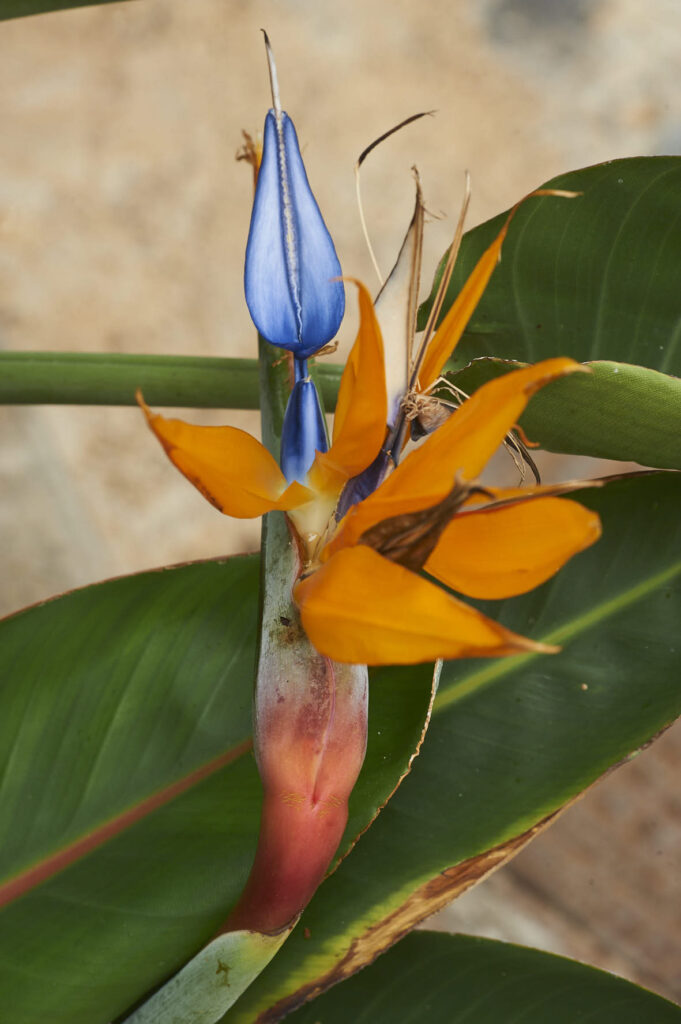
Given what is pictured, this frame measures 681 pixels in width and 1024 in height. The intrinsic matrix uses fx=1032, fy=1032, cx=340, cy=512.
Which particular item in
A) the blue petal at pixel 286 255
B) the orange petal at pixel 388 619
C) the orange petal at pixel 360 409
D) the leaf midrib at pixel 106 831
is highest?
the blue petal at pixel 286 255

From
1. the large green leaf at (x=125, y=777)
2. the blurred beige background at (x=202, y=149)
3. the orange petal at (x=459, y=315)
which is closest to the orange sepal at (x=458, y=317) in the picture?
the orange petal at (x=459, y=315)

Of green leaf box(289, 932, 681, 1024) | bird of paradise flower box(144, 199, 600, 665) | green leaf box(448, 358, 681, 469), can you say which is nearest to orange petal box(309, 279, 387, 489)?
bird of paradise flower box(144, 199, 600, 665)

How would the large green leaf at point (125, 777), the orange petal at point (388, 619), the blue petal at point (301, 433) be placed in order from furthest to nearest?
the large green leaf at point (125, 777) < the blue petal at point (301, 433) < the orange petal at point (388, 619)

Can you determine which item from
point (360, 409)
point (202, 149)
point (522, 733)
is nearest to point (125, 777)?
point (522, 733)

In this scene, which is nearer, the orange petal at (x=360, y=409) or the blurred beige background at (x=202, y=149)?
the orange petal at (x=360, y=409)

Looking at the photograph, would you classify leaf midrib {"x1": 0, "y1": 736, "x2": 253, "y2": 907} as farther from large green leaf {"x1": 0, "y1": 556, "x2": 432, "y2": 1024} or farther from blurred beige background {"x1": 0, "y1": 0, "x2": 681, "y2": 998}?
blurred beige background {"x1": 0, "y1": 0, "x2": 681, "y2": 998}

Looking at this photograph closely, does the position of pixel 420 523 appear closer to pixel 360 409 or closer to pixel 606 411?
pixel 360 409

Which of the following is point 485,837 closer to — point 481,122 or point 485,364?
point 485,364

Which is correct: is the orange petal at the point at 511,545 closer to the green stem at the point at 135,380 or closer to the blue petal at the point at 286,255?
the blue petal at the point at 286,255
